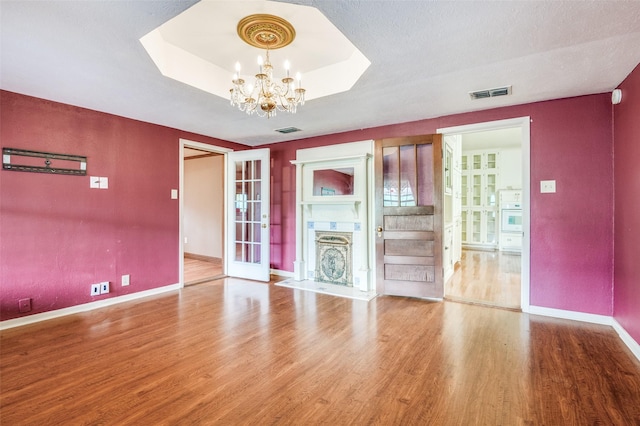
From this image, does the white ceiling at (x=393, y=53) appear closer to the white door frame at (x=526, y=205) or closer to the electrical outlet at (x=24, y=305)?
the white door frame at (x=526, y=205)

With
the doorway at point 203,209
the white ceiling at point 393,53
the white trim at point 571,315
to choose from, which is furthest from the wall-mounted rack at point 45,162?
the white trim at point 571,315

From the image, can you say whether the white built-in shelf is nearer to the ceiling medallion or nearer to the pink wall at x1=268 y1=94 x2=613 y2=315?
the pink wall at x1=268 y1=94 x2=613 y2=315

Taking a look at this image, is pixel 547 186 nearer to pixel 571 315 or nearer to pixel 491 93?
pixel 491 93

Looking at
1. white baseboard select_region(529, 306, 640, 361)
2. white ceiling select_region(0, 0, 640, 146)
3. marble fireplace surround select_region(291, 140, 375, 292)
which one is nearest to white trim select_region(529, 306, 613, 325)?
white baseboard select_region(529, 306, 640, 361)

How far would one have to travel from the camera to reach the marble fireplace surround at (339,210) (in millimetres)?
4469

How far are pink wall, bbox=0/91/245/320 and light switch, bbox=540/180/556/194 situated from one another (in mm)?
4647

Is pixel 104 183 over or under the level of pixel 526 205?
over

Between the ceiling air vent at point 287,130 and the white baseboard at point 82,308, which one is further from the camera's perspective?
the ceiling air vent at point 287,130

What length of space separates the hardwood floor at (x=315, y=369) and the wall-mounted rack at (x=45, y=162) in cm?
158

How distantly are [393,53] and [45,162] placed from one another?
11.9ft

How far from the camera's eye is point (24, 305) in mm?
3127

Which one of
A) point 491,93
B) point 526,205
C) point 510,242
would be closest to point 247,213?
point 491,93

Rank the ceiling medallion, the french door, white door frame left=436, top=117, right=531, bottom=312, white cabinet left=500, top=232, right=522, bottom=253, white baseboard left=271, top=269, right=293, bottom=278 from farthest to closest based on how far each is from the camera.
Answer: white cabinet left=500, top=232, right=522, bottom=253 → white baseboard left=271, top=269, right=293, bottom=278 → the french door → white door frame left=436, top=117, right=531, bottom=312 → the ceiling medallion

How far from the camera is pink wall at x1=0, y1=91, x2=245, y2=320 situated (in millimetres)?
3090
